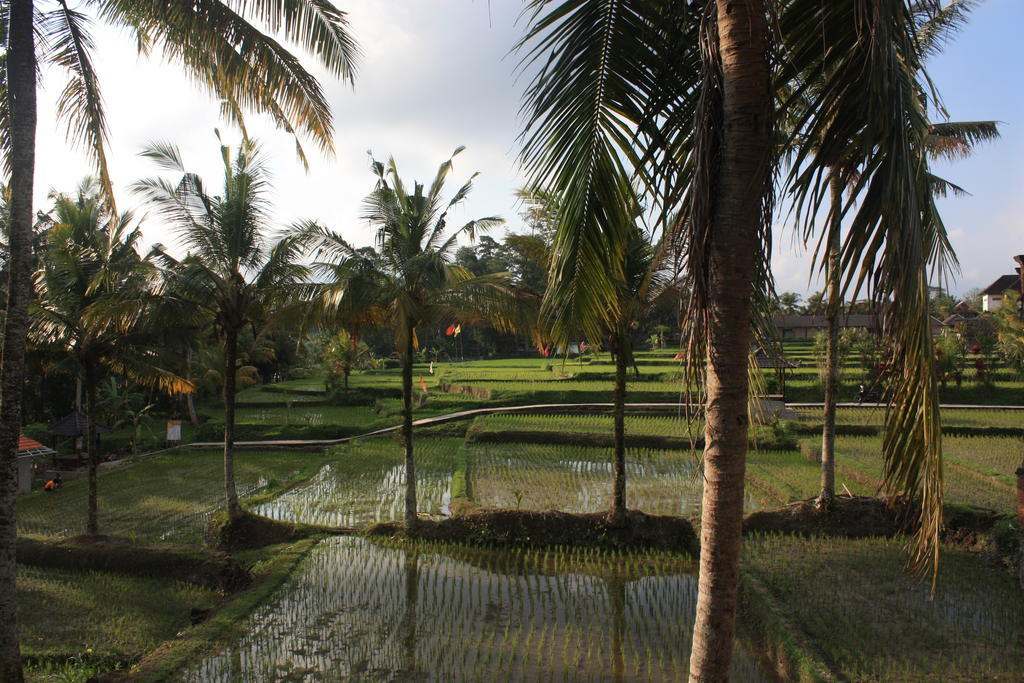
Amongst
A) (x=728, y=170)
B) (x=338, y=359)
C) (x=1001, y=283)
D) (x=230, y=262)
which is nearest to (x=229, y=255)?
(x=230, y=262)

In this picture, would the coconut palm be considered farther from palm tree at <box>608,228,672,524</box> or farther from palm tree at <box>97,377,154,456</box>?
palm tree at <box>97,377,154,456</box>

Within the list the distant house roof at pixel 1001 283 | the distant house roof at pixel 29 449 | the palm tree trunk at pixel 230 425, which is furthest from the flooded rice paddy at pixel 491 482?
the distant house roof at pixel 1001 283

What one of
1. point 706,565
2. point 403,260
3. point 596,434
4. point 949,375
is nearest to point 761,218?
point 706,565

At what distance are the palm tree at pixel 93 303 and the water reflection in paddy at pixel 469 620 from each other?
452 centimetres

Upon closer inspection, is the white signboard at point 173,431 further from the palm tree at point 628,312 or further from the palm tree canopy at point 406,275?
the palm tree at point 628,312

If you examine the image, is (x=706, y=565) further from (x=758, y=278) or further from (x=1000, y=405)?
(x=1000, y=405)

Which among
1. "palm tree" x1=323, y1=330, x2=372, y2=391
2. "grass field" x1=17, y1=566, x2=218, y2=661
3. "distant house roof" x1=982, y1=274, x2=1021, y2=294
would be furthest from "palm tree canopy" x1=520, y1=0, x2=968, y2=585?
"distant house roof" x1=982, y1=274, x2=1021, y2=294

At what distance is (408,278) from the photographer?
9.60m

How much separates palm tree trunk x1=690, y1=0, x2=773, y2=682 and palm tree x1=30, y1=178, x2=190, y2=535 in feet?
30.3

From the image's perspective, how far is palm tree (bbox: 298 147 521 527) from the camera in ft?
30.6

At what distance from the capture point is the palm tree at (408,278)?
9328 millimetres

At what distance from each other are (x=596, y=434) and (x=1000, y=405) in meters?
15.0

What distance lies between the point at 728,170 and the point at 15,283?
17.9 feet

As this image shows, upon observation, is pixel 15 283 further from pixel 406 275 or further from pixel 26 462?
pixel 26 462
